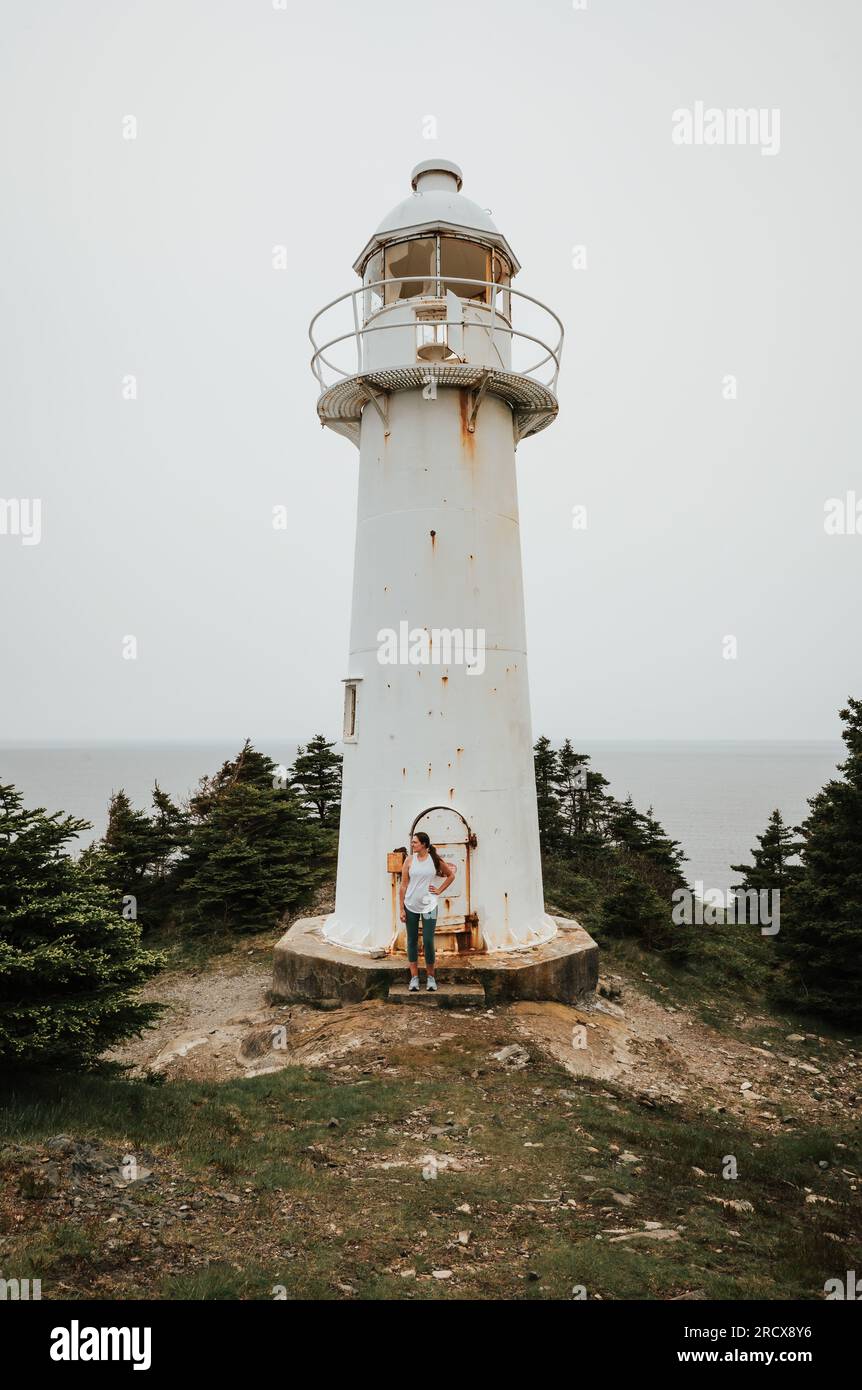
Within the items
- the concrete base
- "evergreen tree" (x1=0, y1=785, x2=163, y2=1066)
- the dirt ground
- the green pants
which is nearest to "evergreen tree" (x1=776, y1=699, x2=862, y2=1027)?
the dirt ground

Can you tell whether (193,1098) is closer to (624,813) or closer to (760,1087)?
(760,1087)

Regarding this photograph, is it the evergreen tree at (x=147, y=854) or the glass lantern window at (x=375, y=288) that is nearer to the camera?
the glass lantern window at (x=375, y=288)

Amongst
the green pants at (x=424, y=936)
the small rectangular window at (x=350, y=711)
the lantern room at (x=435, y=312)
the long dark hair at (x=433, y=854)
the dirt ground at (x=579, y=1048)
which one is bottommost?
the dirt ground at (x=579, y=1048)

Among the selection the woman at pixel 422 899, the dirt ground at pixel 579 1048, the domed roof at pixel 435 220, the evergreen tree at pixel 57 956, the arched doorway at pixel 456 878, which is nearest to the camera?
the evergreen tree at pixel 57 956

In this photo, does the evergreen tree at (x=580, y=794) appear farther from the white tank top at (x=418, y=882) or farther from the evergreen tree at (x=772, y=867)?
the white tank top at (x=418, y=882)

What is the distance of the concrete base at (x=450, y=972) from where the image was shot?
1000 cm

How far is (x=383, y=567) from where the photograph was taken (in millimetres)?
11305

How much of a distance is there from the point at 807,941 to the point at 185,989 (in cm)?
1057

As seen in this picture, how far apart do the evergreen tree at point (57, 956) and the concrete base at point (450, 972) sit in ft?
12.3

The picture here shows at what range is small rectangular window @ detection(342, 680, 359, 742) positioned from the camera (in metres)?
11.5

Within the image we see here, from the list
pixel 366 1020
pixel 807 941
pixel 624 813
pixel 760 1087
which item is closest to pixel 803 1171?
pixel 760 1087

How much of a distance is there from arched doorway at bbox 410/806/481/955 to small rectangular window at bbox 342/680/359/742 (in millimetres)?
1688

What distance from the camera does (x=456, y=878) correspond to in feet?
34.9

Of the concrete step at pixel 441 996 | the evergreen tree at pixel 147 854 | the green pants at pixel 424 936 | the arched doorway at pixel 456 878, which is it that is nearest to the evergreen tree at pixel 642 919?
the arched doorway at pixel 456 878
